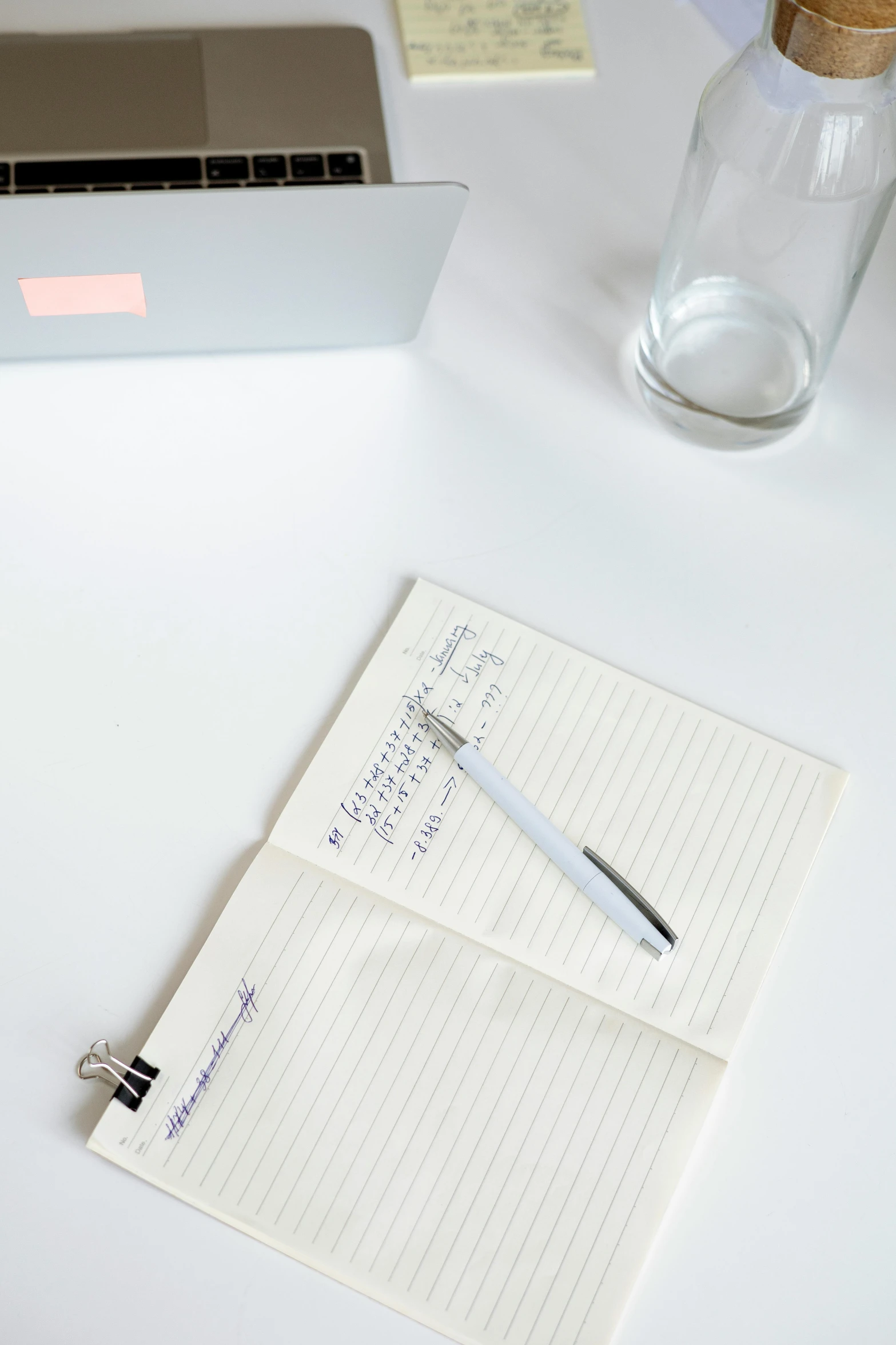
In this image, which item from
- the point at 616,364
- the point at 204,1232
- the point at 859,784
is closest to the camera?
the point at 204,1232

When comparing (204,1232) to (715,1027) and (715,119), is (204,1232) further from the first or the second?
(715,119)

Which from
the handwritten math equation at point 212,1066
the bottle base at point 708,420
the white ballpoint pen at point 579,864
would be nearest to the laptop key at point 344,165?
the bottle base at point 708,420

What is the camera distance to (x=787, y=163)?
697 mm

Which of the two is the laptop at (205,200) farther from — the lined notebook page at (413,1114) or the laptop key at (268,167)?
the lined notebook page at (413,1114)

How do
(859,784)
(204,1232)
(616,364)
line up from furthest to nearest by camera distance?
(616,364)
(859,784)
(204,1232)

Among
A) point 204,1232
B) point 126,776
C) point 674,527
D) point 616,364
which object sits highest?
point 616,364

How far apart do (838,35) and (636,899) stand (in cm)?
45

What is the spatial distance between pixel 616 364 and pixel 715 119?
0.54 ft

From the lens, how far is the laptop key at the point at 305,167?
752 millimetres

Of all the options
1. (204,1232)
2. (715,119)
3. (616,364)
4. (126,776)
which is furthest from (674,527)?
(204,1232)

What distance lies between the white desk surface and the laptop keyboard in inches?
4.3

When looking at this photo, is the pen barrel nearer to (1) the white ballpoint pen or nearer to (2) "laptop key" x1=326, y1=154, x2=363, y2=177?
(1) the white ballpoint pen

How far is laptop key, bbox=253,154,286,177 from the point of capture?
29.5 inches

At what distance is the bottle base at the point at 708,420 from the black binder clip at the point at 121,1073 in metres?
0.51
